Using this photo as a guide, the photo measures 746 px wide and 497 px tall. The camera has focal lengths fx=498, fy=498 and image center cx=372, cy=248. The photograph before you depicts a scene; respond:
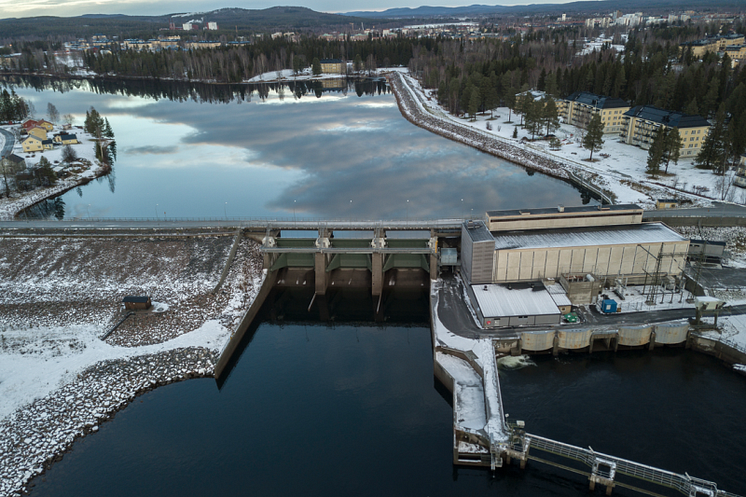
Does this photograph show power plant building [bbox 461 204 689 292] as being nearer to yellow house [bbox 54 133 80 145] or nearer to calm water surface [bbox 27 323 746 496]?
calm water surface [bbox 27 323 746 496]

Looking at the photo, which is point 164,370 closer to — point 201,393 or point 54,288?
point 201,393

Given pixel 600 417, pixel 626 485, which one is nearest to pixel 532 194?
pixel 600 417

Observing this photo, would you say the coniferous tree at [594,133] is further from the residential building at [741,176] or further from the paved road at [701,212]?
the paved road at [701,212]

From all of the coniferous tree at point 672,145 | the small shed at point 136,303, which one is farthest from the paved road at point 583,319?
the coniferous tree at point 672,145

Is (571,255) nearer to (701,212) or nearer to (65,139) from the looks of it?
(701,212)

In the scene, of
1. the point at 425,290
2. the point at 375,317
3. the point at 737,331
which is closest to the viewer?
the point at 737,331

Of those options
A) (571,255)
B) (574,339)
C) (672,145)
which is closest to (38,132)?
(571,255)
